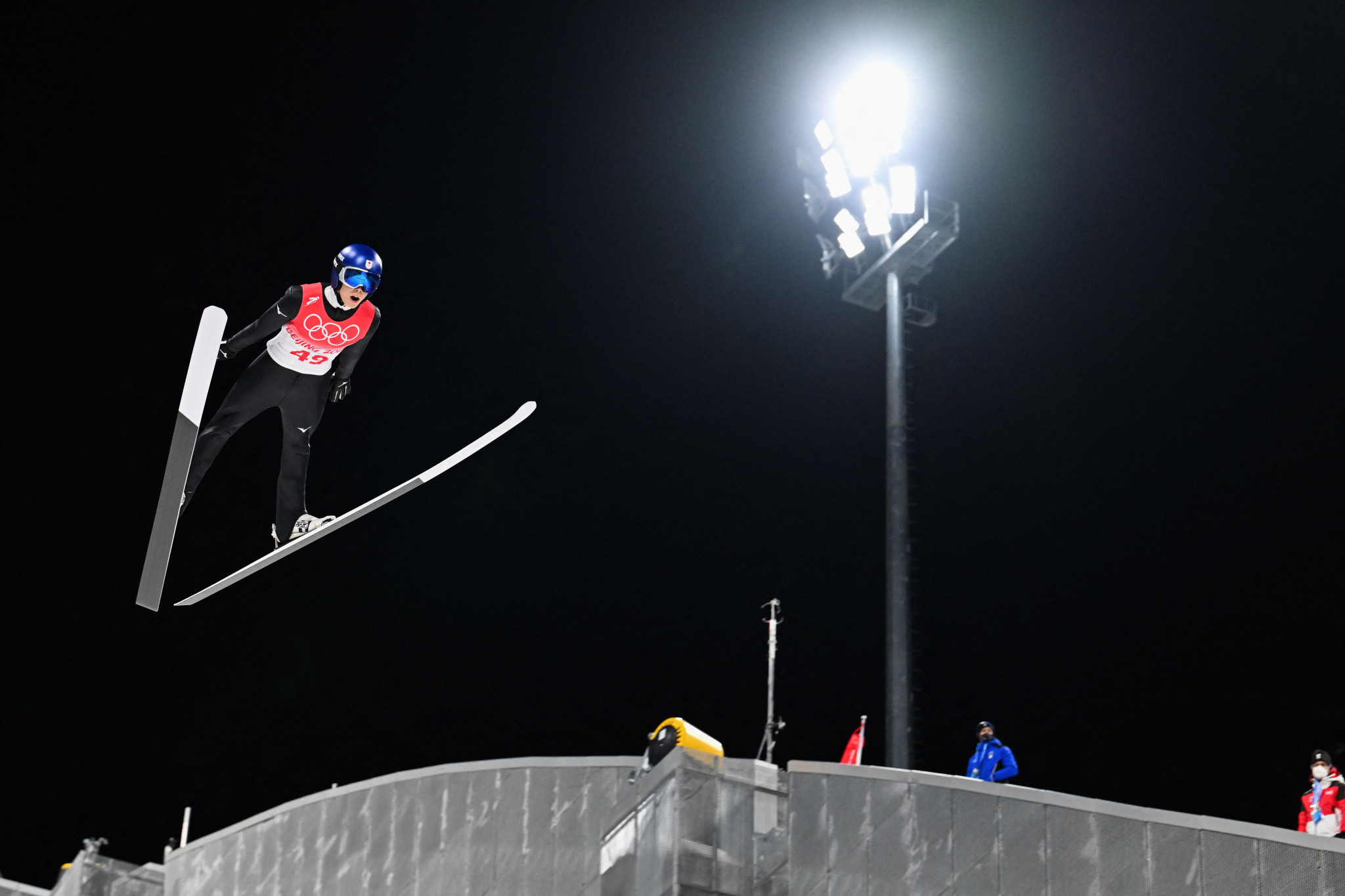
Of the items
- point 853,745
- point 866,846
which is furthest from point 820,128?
point 866,846

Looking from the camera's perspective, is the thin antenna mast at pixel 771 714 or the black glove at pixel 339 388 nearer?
the black glove at pixel 339 388

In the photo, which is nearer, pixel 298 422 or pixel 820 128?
pixel 298 422

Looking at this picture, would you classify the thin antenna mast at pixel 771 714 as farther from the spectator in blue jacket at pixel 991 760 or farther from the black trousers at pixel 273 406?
the black trousers at pixel 273 406

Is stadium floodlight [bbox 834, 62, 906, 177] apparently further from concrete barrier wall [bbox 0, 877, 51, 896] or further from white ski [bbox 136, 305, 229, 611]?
concrete barrier wall [bbox 0, 877, 51, 896]

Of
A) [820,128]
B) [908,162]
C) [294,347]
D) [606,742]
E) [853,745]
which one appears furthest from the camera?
[606,742]

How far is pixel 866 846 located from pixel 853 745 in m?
3.31

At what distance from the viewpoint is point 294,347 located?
811 cm

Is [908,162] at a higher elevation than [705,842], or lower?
higher

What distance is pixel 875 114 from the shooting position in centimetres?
1945

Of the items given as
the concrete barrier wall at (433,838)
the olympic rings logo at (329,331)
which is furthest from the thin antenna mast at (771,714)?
the olympic rings logo at (329,331)

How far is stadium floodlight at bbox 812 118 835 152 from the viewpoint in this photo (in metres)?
20.3

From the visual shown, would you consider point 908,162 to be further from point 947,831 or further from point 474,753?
point 474,753

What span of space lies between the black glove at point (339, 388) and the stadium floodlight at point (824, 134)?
1318 cm

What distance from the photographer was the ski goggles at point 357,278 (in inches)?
292
